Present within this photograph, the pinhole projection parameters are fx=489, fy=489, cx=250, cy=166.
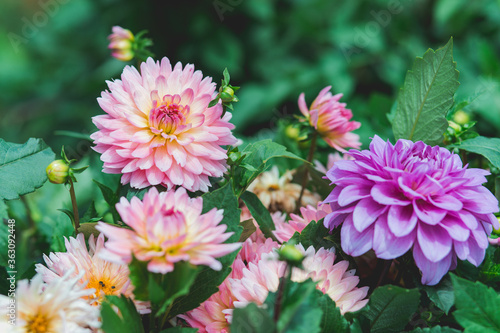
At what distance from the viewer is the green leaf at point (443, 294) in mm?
389

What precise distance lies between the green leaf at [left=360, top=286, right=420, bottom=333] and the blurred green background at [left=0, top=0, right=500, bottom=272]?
661 mm

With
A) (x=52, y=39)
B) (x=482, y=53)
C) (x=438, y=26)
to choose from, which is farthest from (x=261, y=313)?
(x=52, y=39)

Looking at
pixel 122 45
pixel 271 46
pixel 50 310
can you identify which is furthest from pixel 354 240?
pixel 271 46

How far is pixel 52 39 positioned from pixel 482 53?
1.59m

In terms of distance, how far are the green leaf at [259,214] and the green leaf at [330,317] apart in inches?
4.7

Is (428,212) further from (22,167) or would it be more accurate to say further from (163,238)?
(22,167)

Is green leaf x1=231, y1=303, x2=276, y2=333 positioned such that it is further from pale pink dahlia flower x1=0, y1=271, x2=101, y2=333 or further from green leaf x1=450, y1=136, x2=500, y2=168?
green leaf x1=450, y1=136, x2=500, y2=168

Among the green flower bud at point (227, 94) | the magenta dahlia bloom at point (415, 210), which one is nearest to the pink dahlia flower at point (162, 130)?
the green flower bud at point (227, 94)

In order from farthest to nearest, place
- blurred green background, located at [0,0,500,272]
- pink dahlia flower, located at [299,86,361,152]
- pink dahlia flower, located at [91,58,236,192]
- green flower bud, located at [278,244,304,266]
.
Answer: blurred green background, located at [0,0,500,272] < pink dahlia flower, located at [299,86,361,152] < pink dahlia flower, located at [91,58,236,192] < green flower bud, located at [278,244,304,266]

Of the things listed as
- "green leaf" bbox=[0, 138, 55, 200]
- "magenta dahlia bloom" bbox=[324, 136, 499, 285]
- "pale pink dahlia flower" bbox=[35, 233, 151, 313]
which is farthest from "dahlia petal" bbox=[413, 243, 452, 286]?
"green leaf" bbox=[0, 138, 55, 200]

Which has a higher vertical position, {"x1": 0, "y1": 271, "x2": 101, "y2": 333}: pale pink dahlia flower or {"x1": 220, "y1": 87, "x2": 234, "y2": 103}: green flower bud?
{"x1": 220, "y1": 87, "x2": 234, "y2": 103}: green flower bud

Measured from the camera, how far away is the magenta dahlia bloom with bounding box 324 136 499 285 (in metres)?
0.36

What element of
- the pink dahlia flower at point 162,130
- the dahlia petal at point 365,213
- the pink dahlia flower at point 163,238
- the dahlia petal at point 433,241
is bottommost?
the dahlia petal at point 433,241

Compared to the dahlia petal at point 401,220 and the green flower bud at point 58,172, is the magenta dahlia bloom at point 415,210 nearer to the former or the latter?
the dahlia petal at point 401,220
